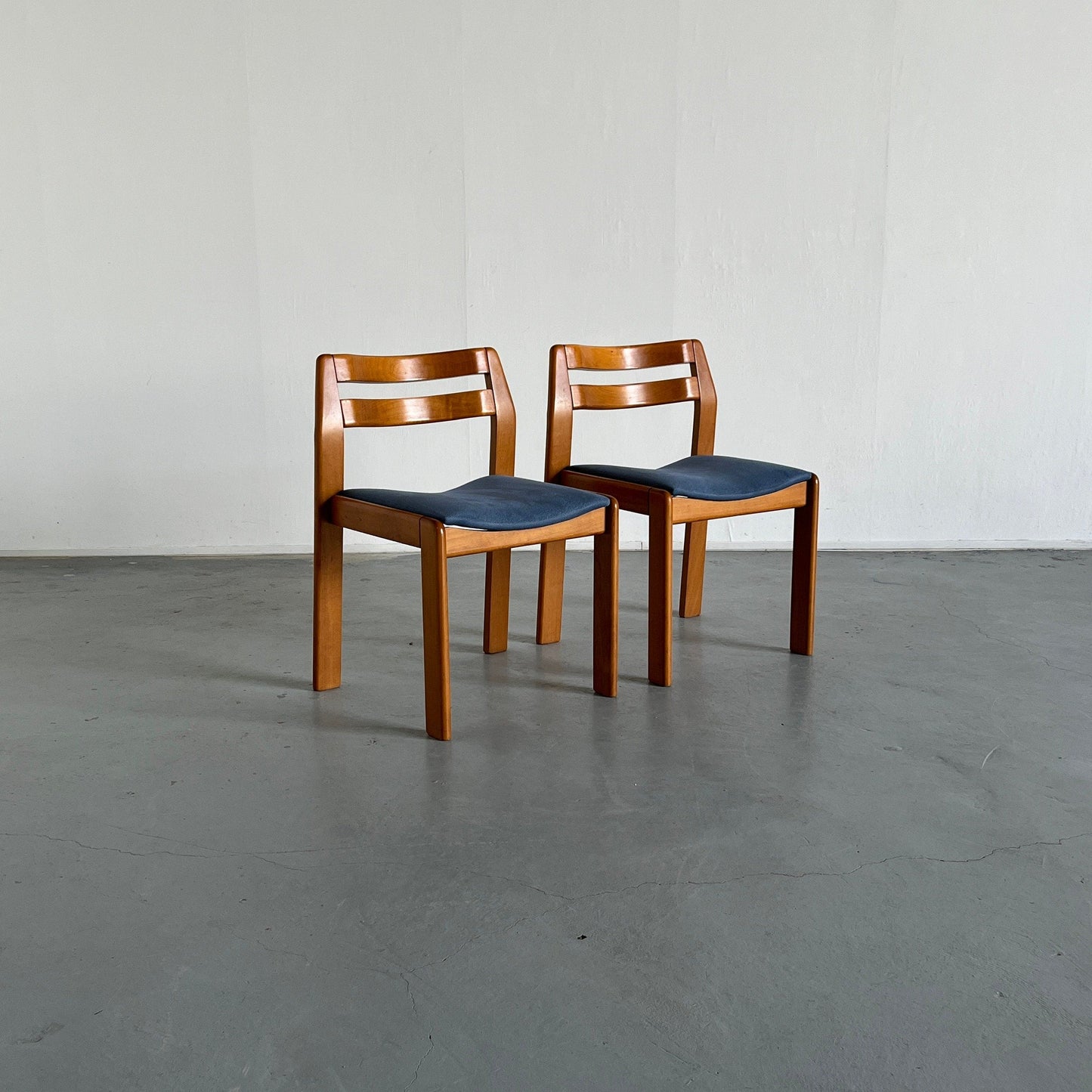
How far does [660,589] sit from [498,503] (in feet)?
1.53

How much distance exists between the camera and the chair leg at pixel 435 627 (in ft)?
6.69

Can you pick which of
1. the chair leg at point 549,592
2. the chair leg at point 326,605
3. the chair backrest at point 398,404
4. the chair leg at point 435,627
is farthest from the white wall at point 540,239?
the chair leg at point 435,627

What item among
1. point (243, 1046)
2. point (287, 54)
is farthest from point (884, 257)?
point (243, 1046)

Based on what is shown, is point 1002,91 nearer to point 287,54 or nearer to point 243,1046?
point 287,54

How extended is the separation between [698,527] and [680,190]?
1.48 m

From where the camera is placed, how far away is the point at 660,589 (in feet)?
7.90

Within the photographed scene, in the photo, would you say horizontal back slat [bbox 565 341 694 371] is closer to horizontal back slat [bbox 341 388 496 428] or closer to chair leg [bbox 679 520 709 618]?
horizontal back slat [bbox 341 388 496 428]

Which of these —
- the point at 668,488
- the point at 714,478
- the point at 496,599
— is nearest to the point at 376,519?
the point at 496,599

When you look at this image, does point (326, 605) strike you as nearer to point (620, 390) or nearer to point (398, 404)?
point (398, 404)

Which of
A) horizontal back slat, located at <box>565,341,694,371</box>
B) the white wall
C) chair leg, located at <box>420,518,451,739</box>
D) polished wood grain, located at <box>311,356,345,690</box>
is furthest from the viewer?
the white wall

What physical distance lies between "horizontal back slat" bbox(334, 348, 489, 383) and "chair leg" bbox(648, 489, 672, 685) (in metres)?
0.56

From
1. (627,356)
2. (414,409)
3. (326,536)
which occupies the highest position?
(627,356)

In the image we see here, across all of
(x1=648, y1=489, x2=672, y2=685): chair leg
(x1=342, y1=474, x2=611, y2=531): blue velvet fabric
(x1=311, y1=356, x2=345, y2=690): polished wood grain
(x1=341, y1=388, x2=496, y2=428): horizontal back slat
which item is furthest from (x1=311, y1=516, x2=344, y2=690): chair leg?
(x1=648, y1=489, x2=672, y2=685): chair leg

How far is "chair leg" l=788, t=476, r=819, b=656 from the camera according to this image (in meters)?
2.58
